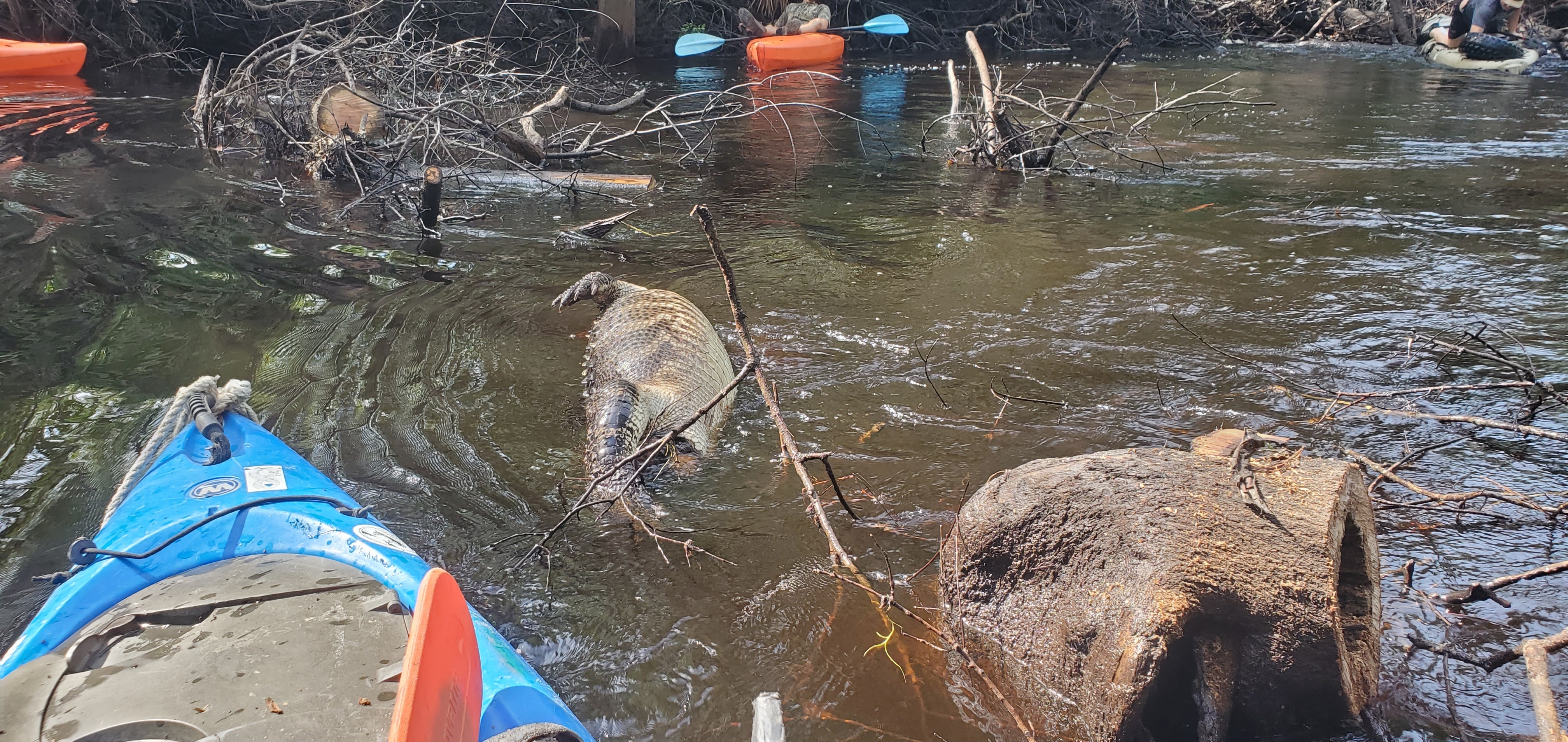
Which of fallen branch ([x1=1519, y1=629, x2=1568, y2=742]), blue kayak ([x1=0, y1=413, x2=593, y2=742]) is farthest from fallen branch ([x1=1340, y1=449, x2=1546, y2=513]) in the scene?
blue kayak ([x1=0, y1=413, x2=593, y2=742])

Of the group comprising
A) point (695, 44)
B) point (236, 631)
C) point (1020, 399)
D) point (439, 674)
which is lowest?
point (1020, 399)

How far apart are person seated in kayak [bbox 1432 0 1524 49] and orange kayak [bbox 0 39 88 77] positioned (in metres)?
21.2

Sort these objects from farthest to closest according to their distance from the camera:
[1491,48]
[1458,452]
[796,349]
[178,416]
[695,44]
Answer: [1491,48] < [695,44] < [796,349] < [1458,452] < [178,416]

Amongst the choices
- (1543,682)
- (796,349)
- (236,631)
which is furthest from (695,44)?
(1543,682)

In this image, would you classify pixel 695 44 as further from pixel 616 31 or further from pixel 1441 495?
pixel 1441 495

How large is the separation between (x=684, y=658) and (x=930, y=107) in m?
11.4

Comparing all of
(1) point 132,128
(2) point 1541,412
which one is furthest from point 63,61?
(2) point 1541,412

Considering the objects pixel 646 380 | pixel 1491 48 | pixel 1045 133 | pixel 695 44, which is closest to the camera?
pixel 646 380

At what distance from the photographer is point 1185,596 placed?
2086mm

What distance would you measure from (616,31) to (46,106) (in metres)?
8.34

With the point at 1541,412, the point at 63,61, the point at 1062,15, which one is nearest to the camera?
the point at 1541,412

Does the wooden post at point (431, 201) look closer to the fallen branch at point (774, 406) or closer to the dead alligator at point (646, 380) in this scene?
the dead alligator at point (646, 380)

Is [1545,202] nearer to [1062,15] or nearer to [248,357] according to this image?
[248,357]

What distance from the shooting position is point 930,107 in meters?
13.0
